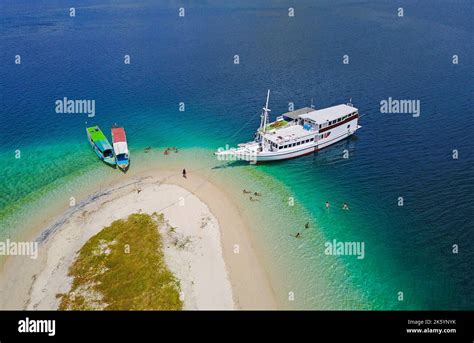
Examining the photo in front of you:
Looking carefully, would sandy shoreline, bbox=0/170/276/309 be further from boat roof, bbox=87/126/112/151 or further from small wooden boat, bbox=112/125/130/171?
boat roof, bbox=87/126/112/151

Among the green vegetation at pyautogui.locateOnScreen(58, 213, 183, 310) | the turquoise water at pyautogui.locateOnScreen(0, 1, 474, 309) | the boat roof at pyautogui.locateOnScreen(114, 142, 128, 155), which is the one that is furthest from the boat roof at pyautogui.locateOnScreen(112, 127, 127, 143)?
the green vegetation at pyautogui.locateOnScreen(58, 213, 183, 310)

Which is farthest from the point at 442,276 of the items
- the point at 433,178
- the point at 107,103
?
the point at 107,103

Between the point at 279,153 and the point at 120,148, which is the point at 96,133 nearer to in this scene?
the point at 120,148

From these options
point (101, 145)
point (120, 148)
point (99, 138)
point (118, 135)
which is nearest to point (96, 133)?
point (99, 138)

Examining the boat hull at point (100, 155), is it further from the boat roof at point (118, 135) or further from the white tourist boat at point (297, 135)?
the white tourist boat at point (297, 135)

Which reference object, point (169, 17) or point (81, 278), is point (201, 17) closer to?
point (169, 17)
